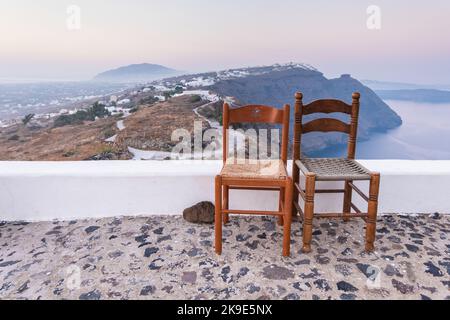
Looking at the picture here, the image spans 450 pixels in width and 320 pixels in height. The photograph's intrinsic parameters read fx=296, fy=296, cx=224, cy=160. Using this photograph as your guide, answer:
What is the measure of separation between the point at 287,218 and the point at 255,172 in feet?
1.08

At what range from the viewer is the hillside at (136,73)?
494 cm

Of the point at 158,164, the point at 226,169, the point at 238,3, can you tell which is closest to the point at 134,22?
the point at 238,3

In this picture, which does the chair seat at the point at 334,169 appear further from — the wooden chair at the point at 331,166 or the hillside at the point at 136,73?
the hillside at the point at 136,73

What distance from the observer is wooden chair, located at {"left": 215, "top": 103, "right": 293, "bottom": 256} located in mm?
1688

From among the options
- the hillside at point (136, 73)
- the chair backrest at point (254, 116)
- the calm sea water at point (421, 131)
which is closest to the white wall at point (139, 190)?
the chair backrest at point (254, 116)

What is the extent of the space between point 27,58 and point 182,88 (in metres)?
2.31

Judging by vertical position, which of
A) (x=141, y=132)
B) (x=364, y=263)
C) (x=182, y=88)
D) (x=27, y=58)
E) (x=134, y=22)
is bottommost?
(x=364, y=263)

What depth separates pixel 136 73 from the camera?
5305 millimetres

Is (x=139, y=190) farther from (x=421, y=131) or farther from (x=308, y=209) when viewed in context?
(x=421, y=131)

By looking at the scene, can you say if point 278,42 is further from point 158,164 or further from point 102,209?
point 102,209

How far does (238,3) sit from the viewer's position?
12.8 ft

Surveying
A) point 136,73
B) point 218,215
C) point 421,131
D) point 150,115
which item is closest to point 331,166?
point 218,215

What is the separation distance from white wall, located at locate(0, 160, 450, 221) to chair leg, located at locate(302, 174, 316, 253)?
530 millimetres

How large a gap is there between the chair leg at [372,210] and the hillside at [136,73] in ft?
12.8
